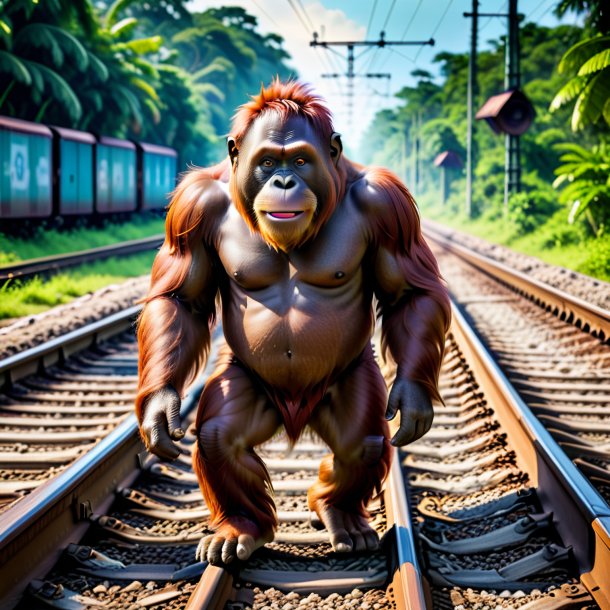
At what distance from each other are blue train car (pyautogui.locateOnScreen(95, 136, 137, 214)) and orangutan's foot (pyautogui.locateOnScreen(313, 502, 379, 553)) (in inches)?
766

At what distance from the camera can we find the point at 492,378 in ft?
16.3

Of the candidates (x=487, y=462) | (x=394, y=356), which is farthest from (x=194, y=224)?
(x=487, y=462)

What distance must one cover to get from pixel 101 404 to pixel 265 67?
74.2 metres

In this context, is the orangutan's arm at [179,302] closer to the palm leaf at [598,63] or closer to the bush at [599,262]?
the bush at [599,262]

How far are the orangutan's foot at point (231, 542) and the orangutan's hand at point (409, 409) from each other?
1.98ft

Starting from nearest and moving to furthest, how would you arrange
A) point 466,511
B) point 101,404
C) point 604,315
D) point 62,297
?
1. point 466,511
2. point 101,404
3. point 604,315
4. point 62,297

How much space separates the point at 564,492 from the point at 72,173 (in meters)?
18.2

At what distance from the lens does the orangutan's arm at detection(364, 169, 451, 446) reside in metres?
2.89

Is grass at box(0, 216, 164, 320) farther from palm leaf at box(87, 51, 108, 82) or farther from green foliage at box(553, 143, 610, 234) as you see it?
green foliage at box(553, 143, 610, 234)

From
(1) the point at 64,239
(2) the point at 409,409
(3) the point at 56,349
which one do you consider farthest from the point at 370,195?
(1) the point at 64,239

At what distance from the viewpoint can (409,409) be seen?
9.36ft

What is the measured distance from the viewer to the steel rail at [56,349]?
5570 mm

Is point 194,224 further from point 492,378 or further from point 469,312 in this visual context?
point 469,312

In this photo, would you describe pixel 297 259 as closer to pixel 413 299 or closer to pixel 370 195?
pixel 370 195
